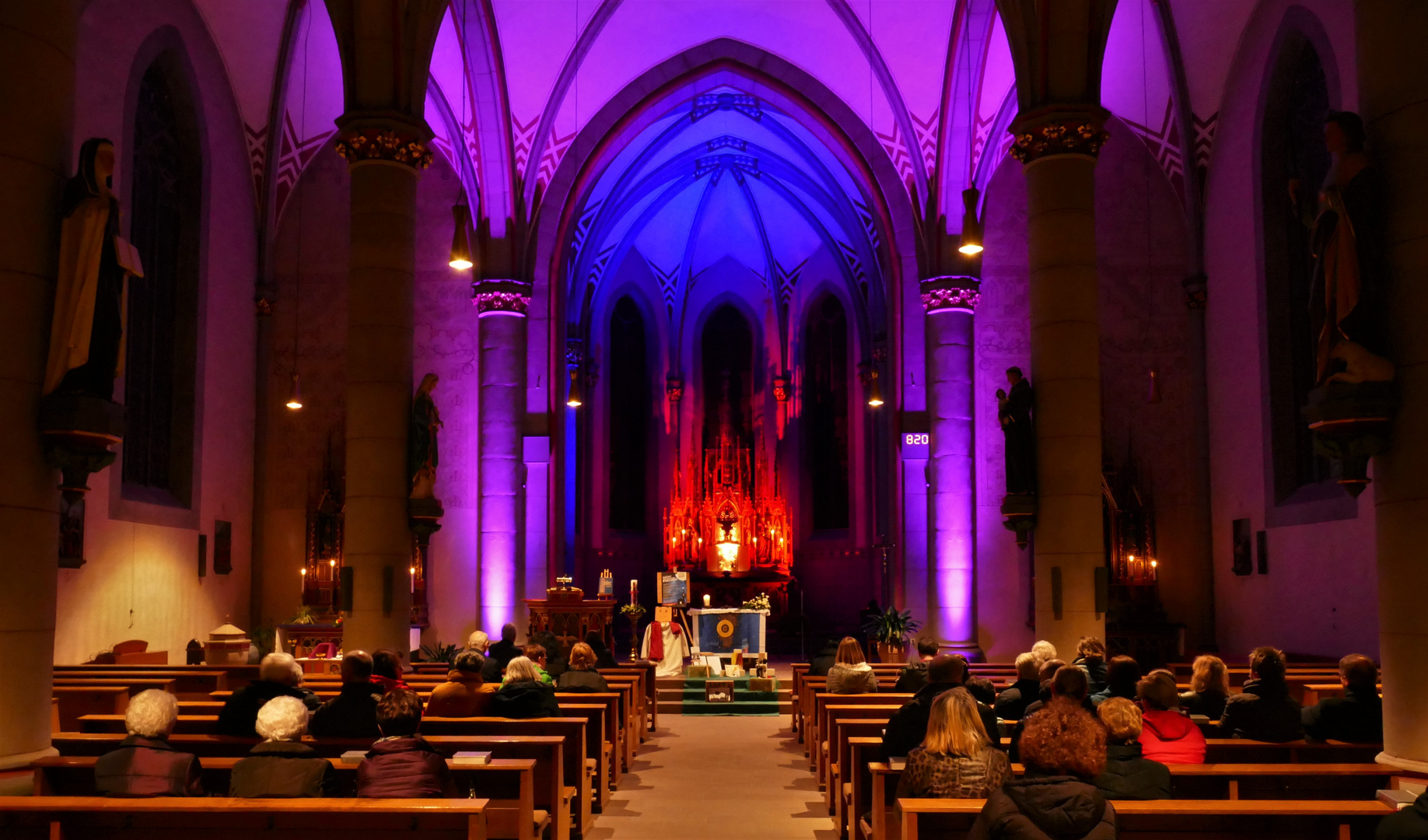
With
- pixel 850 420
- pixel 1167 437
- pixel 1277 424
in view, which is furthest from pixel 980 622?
pixel 850 420

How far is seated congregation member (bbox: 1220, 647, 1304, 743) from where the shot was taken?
6859 millimetres

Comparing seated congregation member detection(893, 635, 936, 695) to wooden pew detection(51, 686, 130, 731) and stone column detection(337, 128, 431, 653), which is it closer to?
stone column detection(337, 128, 431, 653)

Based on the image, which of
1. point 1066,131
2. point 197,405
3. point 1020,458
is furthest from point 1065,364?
point 197,405

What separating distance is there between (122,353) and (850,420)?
75.0 ft

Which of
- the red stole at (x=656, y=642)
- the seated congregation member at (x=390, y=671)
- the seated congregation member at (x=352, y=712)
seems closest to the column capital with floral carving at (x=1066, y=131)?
the seated congregation member at (x=390, y=671)

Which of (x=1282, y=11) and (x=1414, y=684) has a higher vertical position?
(x=1282, y=11)

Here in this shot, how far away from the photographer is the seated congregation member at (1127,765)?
4898 millimetres

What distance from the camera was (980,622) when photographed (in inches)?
796

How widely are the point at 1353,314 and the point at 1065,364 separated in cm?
504

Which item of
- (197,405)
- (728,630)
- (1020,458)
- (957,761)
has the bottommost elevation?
(728,630)

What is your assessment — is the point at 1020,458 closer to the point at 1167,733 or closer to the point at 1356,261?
the point at 1356,261

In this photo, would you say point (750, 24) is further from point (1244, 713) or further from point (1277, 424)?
point (1244, 713)

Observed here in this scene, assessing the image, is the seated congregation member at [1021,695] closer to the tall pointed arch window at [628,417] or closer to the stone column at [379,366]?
the stone column at [379,366]

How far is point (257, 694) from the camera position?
6.85 m
